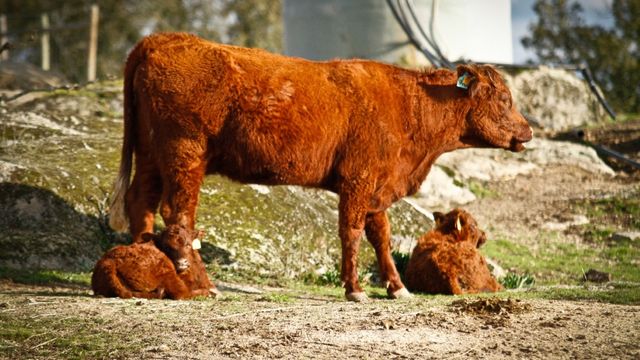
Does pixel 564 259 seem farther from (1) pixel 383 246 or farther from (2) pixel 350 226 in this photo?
(2) pixel 350 226

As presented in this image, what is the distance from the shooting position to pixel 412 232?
15930mm

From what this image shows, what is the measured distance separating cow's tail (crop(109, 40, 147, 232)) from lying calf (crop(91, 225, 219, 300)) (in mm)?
1547

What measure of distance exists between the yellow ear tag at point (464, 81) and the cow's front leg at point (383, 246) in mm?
1744

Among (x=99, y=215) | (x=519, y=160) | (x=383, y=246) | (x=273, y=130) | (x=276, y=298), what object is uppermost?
(x=273, y=130)

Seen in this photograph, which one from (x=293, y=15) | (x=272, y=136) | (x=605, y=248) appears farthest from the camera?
(x=293, y=15)

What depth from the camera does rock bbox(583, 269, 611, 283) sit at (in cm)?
1420

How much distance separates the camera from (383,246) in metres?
12.2

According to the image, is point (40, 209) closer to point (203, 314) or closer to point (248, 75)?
point (248, 75)

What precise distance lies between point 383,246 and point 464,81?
85.5 inches

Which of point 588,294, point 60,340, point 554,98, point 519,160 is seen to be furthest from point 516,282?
point 554,98

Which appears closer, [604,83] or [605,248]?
[605,248]

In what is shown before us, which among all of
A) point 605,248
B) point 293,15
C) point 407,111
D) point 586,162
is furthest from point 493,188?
point 407,111

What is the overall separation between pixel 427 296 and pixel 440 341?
3.40 metres

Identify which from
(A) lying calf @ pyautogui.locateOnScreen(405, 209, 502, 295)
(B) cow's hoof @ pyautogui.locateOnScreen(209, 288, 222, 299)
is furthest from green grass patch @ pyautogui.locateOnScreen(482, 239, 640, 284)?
(B) cow's hoof @ pyautogui.locateOnScreen(209, 288, 222, 299)
